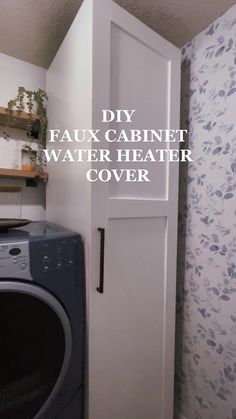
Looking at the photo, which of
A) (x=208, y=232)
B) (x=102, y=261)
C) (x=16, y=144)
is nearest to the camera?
(x=102, y=261)

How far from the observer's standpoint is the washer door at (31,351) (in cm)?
73

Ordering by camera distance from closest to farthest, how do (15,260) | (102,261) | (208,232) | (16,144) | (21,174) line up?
(15,260), (102,261), (208,232), (21,174), (16,144)

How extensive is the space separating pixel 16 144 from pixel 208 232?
118cm

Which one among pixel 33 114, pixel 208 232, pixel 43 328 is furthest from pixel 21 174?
pixel 208 232

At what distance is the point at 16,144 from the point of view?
4.42 ft

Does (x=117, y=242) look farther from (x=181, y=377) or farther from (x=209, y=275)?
(x=181, y=377)

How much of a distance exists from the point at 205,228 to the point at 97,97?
0.75m

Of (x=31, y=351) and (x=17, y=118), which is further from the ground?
(x=17, y=118)

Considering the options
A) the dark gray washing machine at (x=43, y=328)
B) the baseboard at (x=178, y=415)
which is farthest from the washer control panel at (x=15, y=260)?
the baseboard at (x=178, y=415)

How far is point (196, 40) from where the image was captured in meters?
1.14

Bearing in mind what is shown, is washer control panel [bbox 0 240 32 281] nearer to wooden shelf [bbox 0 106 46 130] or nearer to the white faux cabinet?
the white faux cabinet

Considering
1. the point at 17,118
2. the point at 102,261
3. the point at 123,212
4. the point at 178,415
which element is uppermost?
the point at 17,118

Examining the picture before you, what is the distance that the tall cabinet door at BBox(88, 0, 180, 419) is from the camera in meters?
0.81

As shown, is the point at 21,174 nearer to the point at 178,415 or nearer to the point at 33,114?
the point at 33,114
